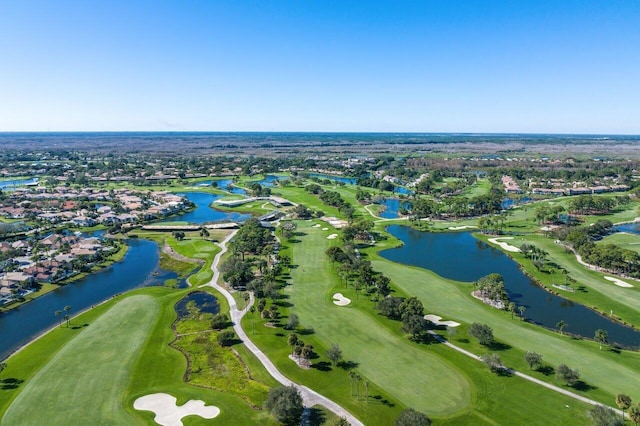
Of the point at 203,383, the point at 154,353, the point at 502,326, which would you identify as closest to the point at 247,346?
the point at 203,383

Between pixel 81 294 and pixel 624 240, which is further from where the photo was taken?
pixel 624 240

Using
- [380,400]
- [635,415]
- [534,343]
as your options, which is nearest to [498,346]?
[534,343]

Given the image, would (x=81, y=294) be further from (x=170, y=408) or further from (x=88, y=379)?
(x=170, y=408)

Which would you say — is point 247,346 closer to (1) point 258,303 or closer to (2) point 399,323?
(1) point 258,303

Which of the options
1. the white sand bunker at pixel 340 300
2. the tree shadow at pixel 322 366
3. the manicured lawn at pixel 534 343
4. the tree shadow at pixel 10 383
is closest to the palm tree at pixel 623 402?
the manicured lawn at pixel 534 343

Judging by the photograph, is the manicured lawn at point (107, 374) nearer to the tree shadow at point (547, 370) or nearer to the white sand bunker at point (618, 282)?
the tree shadow at point (547, 370)

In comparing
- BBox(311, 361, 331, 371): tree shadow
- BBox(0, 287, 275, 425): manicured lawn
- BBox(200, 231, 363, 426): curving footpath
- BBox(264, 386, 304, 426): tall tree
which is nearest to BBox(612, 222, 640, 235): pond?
BBox(311, 361, 331, 371): tree shadow
